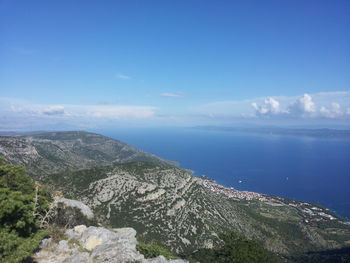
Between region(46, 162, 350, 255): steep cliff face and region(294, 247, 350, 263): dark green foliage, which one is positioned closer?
region(46, 162, 350, 255): steep cliff face

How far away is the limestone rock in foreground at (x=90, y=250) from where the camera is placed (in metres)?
21.3

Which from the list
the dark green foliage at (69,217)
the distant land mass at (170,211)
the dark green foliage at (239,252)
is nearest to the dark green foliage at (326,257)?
the distant land mass at (170,211)

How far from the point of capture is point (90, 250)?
25.2 meters

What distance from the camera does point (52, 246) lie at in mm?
24391

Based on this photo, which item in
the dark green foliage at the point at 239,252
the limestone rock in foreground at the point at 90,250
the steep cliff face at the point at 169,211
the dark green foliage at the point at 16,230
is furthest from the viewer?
the steep cliff face at the point at 169,211

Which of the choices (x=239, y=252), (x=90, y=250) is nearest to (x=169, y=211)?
(x=239, y=252)

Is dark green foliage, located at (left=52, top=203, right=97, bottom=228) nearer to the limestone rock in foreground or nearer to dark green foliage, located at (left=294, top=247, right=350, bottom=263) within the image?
the limestone rock in foreground

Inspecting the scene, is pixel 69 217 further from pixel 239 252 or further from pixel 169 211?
pixel 169 211

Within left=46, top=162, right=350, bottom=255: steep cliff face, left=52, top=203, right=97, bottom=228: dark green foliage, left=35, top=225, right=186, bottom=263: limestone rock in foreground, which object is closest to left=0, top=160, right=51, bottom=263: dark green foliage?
left=35, top=225, right=186, bottom=263: limestone rock in foreground

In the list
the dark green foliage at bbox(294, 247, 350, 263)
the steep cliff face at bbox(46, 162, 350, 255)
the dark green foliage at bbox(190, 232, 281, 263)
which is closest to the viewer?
the dark green foliage at bbox(190, 232, 281, 263)

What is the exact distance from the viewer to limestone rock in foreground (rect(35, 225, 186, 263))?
21.3 meters

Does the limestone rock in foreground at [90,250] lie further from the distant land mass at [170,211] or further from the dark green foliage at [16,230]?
the distant land mass at [170,211]

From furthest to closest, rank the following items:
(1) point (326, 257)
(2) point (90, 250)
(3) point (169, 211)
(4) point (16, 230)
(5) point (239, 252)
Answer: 1. (1) point (326, 257)
2. (3) point (169, 211)
3. (5) point (239, 252)
4. (2) point (90, 250)
5. (4) point (16, 230)

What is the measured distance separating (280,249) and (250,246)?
292 ft
